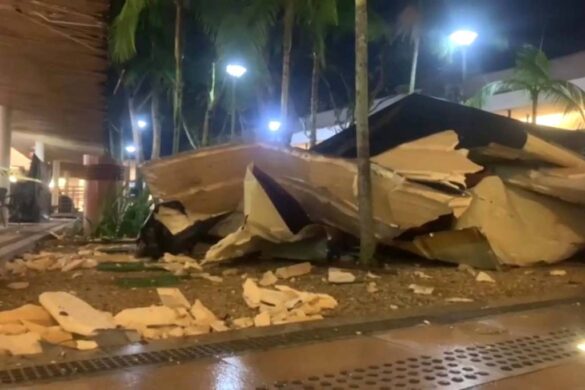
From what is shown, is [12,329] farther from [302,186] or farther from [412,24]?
[412,24]

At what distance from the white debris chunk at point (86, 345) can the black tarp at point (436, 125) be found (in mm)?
5328

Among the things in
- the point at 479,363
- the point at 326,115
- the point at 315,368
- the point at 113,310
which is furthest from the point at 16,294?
the point at 326,115

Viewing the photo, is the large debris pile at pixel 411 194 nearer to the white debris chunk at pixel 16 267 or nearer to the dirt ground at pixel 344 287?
the dirt ground at pixel 344 287

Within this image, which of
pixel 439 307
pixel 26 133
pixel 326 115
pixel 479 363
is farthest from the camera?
pixel 326 115

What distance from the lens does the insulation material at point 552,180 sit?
28.0ft

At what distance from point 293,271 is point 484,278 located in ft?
6.73

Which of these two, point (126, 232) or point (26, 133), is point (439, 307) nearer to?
point (126, 232)

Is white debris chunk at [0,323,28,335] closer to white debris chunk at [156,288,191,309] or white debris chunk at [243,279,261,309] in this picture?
white debris chunk at [156,288,191,309]

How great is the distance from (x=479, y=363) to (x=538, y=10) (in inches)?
913

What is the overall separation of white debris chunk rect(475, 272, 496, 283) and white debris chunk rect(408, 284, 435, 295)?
2.88 ft

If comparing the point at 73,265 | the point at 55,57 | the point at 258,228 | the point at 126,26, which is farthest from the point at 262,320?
the point at 126,26

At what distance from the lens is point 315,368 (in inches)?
155

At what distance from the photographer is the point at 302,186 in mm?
8711

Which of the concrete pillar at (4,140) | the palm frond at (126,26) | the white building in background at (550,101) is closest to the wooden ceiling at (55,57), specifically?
the concrete pillar at (4,140)
